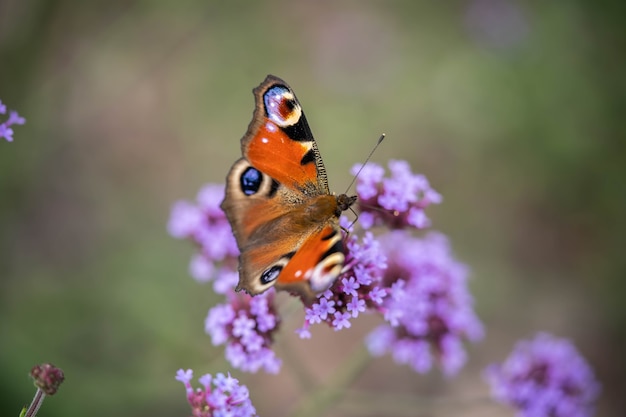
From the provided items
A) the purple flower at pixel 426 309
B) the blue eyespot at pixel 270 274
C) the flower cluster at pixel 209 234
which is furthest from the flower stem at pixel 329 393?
the blue eyespot at pixel 270 274

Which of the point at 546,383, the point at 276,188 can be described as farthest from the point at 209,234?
the point at 546,383

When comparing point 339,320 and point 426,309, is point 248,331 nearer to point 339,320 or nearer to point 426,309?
point 339,320

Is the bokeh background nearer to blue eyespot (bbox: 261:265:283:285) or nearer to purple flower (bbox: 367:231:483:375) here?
purple flower (bbox: 367:231:483:375)

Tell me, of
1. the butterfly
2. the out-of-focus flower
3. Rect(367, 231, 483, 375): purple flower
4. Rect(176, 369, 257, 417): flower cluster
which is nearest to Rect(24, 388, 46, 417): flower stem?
the out-of-focus flower

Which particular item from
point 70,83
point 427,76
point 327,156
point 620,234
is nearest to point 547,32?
point 427,76

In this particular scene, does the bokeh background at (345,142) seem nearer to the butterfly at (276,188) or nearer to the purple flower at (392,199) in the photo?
the butterfly at (276,188)

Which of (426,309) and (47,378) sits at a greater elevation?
(426,309)

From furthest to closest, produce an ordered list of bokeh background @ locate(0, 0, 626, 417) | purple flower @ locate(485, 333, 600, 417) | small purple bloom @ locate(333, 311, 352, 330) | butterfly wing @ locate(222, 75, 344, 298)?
bokeh background @ locate(0, 0, 626, 417)
purple flower @ locate(485, 333, 600, 417)
butterfly wing @ locate(222, 75, 344, 298)
small purple bloom @ locate(333, 311, 352, 330)
